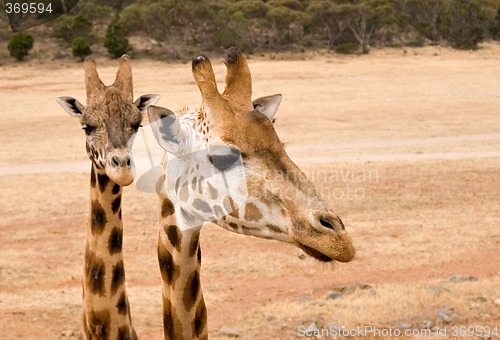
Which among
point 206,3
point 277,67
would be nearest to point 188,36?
point 206,3

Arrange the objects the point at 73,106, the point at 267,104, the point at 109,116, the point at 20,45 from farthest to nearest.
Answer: the point at 20,45
the point at 73,106
the point at 109,116
the point at 267,104

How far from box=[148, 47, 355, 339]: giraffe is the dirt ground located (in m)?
0.36

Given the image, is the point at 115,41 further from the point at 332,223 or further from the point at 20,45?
the point at 332,223

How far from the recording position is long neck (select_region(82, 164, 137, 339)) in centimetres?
606

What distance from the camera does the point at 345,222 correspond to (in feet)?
59.1

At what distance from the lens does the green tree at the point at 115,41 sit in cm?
5666

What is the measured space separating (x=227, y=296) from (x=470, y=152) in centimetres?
1537

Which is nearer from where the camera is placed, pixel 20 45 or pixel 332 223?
pixel 332 223

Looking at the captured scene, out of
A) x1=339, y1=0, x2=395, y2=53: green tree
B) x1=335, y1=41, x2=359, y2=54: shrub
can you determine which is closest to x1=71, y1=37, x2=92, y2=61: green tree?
x1=335, y1=41, x2=359, y2=54: shrub

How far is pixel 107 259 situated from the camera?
6145mm

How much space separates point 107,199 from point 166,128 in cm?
194

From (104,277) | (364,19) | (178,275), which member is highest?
(178,275)

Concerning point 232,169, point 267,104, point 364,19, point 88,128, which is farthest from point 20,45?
point 232,169

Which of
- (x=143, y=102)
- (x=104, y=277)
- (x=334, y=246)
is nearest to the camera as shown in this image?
(x=334, y=246)
